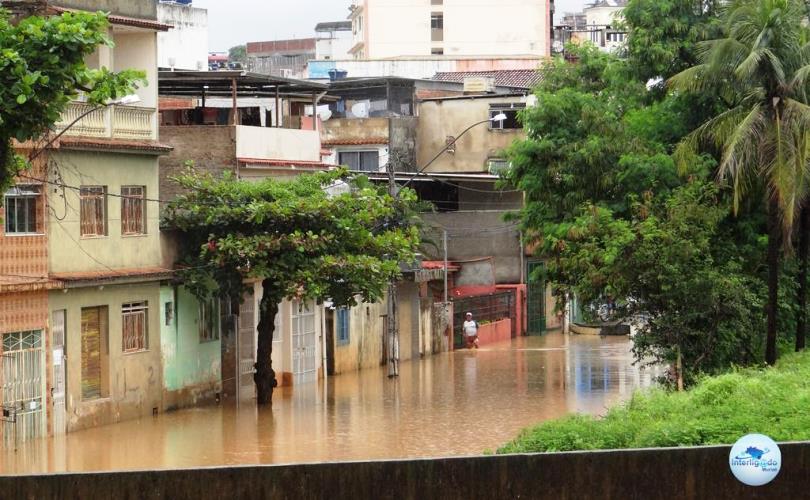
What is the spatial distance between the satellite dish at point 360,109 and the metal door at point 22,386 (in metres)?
29.5

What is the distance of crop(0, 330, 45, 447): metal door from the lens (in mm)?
25734

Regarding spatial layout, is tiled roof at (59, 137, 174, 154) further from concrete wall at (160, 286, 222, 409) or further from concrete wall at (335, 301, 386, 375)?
concrete wall at (335, 301, 386, 375)

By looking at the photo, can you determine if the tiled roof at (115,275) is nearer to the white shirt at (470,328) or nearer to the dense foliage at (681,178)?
the dense foliage at (681,178)

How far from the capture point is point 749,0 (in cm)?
2948

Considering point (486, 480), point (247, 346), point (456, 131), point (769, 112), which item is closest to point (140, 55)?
point (247, 346)

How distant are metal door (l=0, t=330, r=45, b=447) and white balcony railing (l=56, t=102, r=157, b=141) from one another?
3.78 metres

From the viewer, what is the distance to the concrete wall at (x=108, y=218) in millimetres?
27484

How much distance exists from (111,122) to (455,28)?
174ft

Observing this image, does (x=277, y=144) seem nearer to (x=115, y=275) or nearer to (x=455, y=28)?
(x=115, y=275)

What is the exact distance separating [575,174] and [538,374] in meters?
8.17

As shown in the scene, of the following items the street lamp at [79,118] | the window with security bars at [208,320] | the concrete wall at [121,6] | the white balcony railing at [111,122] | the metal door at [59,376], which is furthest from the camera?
the window with security bars at [208,320]

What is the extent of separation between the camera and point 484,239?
50750 mm

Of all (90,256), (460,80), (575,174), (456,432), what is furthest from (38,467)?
(460,80)

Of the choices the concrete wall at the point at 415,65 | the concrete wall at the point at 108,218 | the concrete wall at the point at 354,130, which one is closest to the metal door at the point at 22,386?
the concrete wall at the point at 108,218
